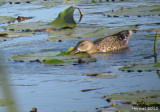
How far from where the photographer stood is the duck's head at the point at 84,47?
26.5 feet

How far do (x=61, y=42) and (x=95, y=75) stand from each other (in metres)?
3.29

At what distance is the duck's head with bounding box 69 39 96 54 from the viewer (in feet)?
26.5

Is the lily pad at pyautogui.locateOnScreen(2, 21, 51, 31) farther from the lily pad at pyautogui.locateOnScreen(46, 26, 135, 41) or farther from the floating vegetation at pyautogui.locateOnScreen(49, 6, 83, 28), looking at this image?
the lily pad at pyautogui.locateOnScreen(46, 26, 135, 41)

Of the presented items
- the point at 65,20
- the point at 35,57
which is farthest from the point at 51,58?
the point at 65,20

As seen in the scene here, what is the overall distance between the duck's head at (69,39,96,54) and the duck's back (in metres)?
0.17

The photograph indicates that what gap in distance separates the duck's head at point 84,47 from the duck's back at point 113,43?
168 millimetres

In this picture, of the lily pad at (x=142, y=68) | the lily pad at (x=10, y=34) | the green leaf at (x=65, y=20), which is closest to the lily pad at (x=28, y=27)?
the green leaf at (x=65, y=20)

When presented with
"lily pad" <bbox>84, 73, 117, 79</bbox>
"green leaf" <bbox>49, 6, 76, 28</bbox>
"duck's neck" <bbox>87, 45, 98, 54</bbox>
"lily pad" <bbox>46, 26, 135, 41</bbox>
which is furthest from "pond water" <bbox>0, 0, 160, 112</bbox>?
"green leaf" <bbox>49, 6, 76, 28</bbox>

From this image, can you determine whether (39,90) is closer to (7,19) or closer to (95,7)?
(7,19)

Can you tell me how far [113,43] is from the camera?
8.71 m

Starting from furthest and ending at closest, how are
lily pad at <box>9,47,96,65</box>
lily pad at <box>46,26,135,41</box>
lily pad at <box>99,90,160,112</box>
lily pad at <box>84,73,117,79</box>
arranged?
lily pad at <box>46,26,135,41</box> < lily pad at <box>9,47,96,65</box> < lily pad at <box>84,73,117,79</box> < lily pad at <box>99,90,160,112</box>

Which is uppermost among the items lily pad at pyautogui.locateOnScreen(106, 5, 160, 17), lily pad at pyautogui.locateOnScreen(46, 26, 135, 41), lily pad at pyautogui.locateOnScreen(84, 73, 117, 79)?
lily pad at pyautogui.locateOnScreen(106, 5, 160, 17)

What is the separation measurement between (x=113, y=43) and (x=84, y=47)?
87 cm

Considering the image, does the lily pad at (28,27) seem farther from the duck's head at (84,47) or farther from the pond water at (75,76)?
the duck's head at (84,47)
